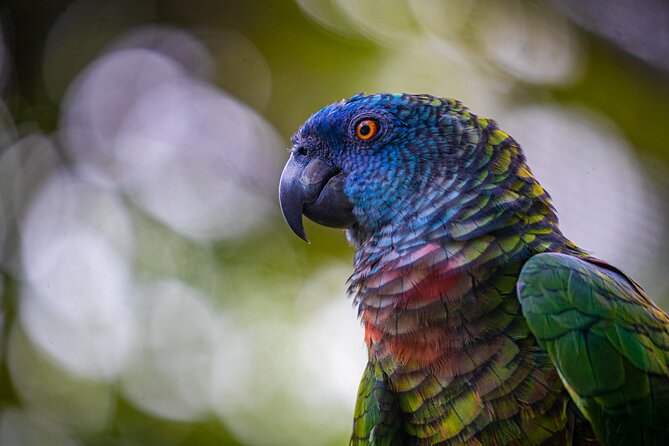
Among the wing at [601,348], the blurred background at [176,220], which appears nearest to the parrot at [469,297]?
the wing at [601,348]

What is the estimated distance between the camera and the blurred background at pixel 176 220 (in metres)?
4.03

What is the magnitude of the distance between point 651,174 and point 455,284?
237cm

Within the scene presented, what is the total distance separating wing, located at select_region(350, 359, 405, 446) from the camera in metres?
1.86

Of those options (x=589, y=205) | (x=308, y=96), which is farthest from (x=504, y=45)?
(x=308, y=96)

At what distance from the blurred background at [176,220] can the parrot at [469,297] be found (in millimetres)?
1813

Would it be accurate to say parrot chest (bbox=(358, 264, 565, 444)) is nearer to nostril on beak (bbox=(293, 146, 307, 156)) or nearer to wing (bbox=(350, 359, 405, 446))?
wing (bbox=(350, 359, 405, 446))

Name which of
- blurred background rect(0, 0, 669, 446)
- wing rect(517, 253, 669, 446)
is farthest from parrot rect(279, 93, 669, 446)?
blurred background rect(0, 0, 669, 446)

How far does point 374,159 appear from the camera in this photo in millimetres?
2115

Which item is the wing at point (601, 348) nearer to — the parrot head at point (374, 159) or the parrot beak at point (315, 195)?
the parrot head at point (374, 159)

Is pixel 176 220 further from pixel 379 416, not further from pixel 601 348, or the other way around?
pixel 601 348

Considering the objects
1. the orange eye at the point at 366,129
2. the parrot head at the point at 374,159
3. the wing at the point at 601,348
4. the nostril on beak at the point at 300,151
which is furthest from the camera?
the nostril on beak at the point at 300,151

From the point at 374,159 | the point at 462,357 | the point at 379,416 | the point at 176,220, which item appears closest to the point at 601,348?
the point at 462,357

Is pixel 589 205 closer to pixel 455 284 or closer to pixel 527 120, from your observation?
pixel 527 120

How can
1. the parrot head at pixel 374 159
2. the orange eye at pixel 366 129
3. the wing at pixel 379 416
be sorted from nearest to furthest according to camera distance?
the wing at pixel 379 416 → the parrot head at pixel 374 159 → the orange eye at pixel 366 129
